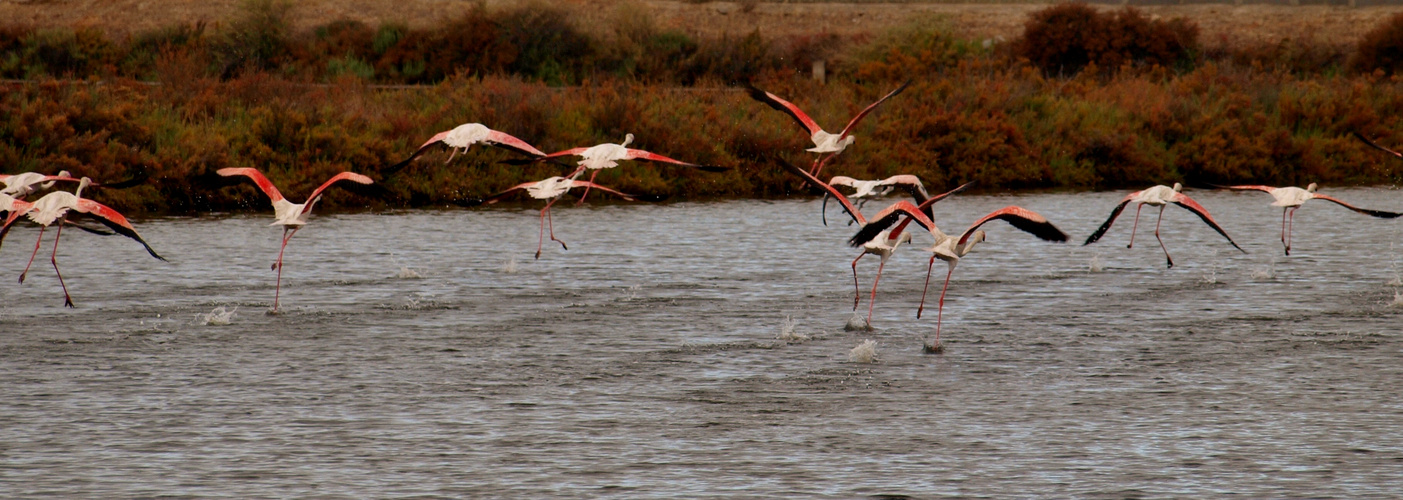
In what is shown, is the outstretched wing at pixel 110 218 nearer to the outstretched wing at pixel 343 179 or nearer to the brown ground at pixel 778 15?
the outstretched wing at pixel 343 179

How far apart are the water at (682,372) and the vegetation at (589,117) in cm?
159

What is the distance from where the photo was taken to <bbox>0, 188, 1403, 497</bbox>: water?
875 centimetres

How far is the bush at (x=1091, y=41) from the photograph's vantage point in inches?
1747

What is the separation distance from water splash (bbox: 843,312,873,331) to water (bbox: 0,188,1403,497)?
0.61 feet

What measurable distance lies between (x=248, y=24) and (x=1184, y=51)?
25450 mm

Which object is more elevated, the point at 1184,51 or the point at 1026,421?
the point at 1184,51

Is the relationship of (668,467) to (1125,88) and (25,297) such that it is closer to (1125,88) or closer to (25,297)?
(25,297)

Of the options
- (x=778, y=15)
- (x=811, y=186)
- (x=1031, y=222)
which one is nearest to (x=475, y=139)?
(x=811, y=186)

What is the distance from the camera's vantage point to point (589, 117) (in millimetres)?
26781

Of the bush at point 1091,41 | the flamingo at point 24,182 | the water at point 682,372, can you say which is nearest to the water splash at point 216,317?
the water at point 682,372

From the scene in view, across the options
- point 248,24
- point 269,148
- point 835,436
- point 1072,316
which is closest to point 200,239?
point 269,148

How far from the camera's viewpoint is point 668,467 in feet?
29.0

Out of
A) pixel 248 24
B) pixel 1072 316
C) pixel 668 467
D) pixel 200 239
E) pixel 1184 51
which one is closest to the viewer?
pixel 668 467

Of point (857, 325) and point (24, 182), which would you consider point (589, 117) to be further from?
point (857, 325)
